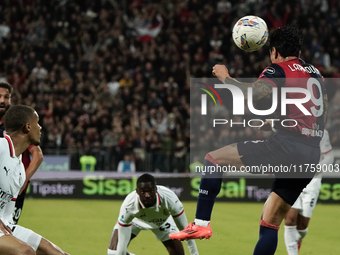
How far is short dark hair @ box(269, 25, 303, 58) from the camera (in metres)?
5.13

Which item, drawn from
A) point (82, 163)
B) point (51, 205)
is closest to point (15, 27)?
point (82, 163)

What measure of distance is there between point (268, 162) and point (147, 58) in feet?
43.7

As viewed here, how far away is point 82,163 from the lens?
14758 mm

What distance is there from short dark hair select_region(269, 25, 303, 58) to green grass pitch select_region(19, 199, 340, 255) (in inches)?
162

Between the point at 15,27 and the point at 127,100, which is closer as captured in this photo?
the point at 127,100

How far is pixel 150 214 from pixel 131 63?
11.4 meters

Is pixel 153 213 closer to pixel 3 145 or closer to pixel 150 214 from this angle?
pixel 150 214

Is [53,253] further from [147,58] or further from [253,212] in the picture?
[147,58]

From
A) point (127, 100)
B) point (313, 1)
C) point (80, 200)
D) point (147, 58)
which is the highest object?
point (313, 1)

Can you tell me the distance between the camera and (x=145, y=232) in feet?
34.3

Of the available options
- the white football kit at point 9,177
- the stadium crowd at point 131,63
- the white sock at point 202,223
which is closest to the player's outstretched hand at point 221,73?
the white sock at point 202,223

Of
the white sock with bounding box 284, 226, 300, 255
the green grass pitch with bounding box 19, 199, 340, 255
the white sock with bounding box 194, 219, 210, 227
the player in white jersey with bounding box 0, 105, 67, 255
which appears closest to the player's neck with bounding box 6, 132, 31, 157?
the player in white jersey with bounding box 0, 105, 67, 255

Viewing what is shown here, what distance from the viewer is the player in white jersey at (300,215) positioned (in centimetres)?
712

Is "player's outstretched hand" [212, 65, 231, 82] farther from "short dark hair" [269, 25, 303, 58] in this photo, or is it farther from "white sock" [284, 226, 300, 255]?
"white sock" [284, 226, 300, 255]
